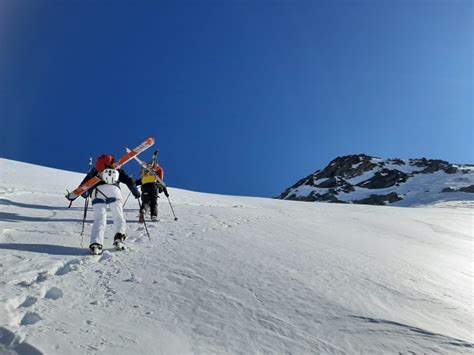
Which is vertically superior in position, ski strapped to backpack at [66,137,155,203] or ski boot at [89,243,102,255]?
ski strapped to backpack at [66,137,155,203]

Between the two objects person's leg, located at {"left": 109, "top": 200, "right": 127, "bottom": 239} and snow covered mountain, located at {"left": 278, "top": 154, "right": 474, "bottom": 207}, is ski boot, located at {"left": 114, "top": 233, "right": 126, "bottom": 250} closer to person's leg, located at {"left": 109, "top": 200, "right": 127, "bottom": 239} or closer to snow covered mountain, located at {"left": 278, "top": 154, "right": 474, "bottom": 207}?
person's leg, located at {"left": 109, "top": 200, "right": 127, "bottom": 239}

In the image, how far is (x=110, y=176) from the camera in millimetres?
7105

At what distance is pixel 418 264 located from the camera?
6.73 meters

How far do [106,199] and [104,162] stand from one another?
80 cm

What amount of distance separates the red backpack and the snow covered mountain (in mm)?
52451

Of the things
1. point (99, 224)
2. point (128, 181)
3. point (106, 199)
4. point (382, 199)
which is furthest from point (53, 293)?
point (382, 199)

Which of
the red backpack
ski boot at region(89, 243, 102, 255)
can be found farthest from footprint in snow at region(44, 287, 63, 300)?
the red backpack

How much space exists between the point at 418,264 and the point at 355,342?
12.4 ft

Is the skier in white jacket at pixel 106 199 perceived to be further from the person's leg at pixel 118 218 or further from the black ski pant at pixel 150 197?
the black ski pant at pixel 150 197

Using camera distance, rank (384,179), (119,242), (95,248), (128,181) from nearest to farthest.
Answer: (95,248)
(119,242)
(128,181)
(384,179)

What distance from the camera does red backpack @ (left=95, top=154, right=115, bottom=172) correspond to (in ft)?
23.9

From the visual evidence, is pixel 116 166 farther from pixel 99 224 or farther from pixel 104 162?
pixel 99 224

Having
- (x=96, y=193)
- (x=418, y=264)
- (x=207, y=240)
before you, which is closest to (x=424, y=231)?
(x=418, y=264)

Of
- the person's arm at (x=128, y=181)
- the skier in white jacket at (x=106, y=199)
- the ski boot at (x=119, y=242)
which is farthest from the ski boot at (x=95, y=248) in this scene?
the person's arm at (x=128, y=181)
